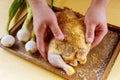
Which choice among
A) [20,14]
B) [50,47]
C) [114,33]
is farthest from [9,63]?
[114,33]

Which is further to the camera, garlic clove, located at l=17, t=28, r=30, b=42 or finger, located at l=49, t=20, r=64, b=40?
garlic clove, located at l=17, t=28, r=30, b=42

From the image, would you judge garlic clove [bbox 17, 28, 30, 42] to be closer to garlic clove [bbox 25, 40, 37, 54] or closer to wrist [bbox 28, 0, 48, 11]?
garlic clove [bbox 25, 40, 37, 54]

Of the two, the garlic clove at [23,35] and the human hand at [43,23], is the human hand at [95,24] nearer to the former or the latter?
the human hand at [43,23]

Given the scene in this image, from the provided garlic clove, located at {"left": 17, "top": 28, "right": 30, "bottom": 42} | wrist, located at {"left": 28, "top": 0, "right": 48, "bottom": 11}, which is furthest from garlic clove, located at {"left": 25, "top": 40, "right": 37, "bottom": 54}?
wrist, located at {"left": 28, "top": 0, "right": 48, "bottom": 11}

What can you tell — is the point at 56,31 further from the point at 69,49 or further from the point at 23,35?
the point at 23,35

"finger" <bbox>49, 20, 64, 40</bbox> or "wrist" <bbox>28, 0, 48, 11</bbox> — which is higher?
"wrist" <bbox>28, 0, 48, 11</bbox>

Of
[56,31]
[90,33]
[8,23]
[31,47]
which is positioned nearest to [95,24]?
[90,33]

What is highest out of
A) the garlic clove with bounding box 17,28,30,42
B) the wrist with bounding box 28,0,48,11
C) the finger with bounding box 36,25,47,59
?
the wrist with bounding box 28,0,48,11

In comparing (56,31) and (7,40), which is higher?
(56,31)
